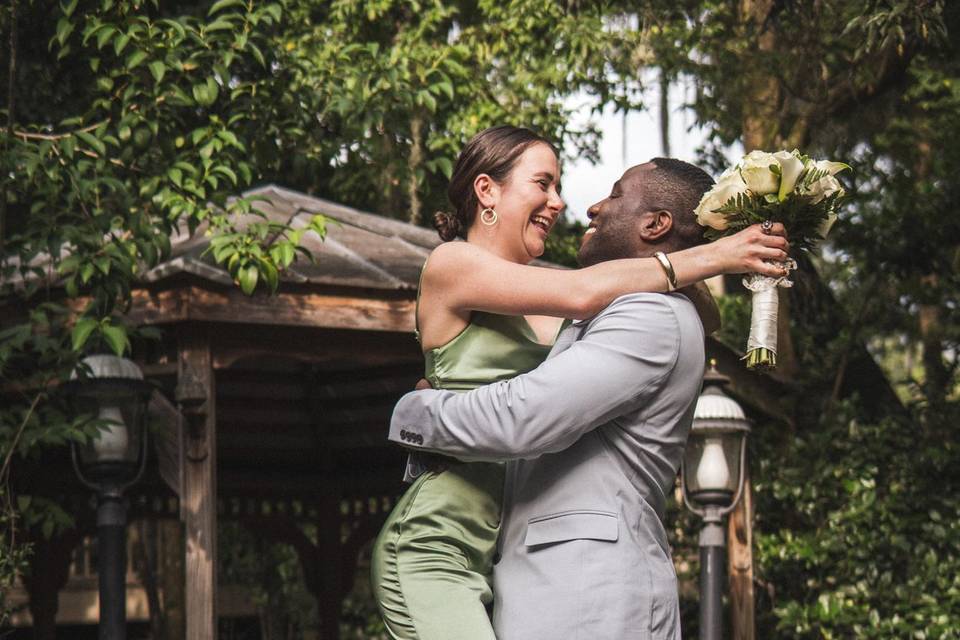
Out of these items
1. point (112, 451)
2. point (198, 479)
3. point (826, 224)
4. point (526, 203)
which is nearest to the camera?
point (826, 224)

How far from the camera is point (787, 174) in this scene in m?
2.84

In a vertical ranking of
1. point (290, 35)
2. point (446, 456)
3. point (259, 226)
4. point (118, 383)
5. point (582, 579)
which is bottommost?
point (582, 579)

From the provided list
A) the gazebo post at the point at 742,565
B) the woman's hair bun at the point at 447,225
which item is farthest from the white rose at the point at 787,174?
the gazebo post at the point at 742,565

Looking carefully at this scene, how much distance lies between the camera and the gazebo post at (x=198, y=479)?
22.6ft

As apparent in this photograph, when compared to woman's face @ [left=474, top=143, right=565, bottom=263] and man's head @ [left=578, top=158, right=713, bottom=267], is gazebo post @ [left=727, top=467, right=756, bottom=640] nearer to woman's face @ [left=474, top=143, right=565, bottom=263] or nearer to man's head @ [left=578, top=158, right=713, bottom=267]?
woman's face @ [left=474, top=143, right=565, bottom=263]

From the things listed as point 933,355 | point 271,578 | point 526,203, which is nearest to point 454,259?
point 526,203

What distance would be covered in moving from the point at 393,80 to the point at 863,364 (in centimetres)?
575

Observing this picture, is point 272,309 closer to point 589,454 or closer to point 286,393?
point 286,393

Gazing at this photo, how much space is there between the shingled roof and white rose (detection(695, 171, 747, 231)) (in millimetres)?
3540

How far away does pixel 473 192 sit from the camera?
322 centimetres

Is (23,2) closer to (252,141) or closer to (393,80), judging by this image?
(252,141)

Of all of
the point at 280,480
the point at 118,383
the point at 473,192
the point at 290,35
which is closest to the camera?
the point at 473,192

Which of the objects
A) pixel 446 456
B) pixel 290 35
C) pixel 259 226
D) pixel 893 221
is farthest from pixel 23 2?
pixel 893 221

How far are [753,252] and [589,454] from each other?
1.65 feet
